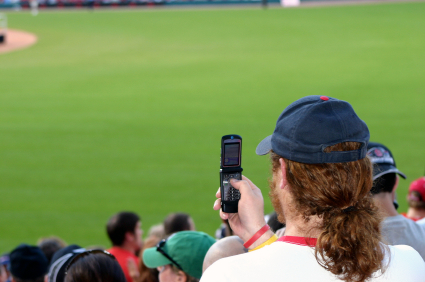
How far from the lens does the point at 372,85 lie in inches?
669

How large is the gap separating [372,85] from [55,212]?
12.3 m

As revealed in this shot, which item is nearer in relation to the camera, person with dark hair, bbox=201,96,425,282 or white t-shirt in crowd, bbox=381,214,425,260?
person with dark hair, bbox=201,96,425,282

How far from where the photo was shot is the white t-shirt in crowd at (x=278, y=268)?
1337 millimetres

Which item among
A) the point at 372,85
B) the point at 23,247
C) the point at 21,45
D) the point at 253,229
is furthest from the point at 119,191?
the point at 21,45

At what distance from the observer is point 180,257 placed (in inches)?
106

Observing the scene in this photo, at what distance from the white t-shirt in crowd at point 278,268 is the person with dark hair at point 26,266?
7.99ft

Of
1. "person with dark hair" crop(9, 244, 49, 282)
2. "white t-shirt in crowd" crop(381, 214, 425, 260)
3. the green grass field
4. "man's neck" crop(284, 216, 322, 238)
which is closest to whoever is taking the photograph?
"man's neck" crop(284, 216, 322, 238)

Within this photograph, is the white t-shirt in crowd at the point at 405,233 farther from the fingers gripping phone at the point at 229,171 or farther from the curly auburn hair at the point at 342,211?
the curly auburn hair at the point at 342,211

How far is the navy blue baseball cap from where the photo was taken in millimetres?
1429

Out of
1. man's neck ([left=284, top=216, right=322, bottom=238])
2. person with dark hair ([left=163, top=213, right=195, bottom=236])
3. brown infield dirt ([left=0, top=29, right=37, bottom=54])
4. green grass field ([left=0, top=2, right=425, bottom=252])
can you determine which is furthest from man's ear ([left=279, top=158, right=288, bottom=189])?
brown infield dirt ([left=0, top=29, right=37, bottom=54])

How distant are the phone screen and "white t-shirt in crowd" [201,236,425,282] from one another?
53 centimetres

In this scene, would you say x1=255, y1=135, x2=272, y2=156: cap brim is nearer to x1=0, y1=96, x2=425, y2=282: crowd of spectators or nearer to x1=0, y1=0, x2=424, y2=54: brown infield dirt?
x1=0, y1=96, x2=425, y2=282: crowd of spectators

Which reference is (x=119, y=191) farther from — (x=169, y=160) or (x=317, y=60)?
(x=317, y=60)

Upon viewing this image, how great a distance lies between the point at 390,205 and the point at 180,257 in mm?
1150
